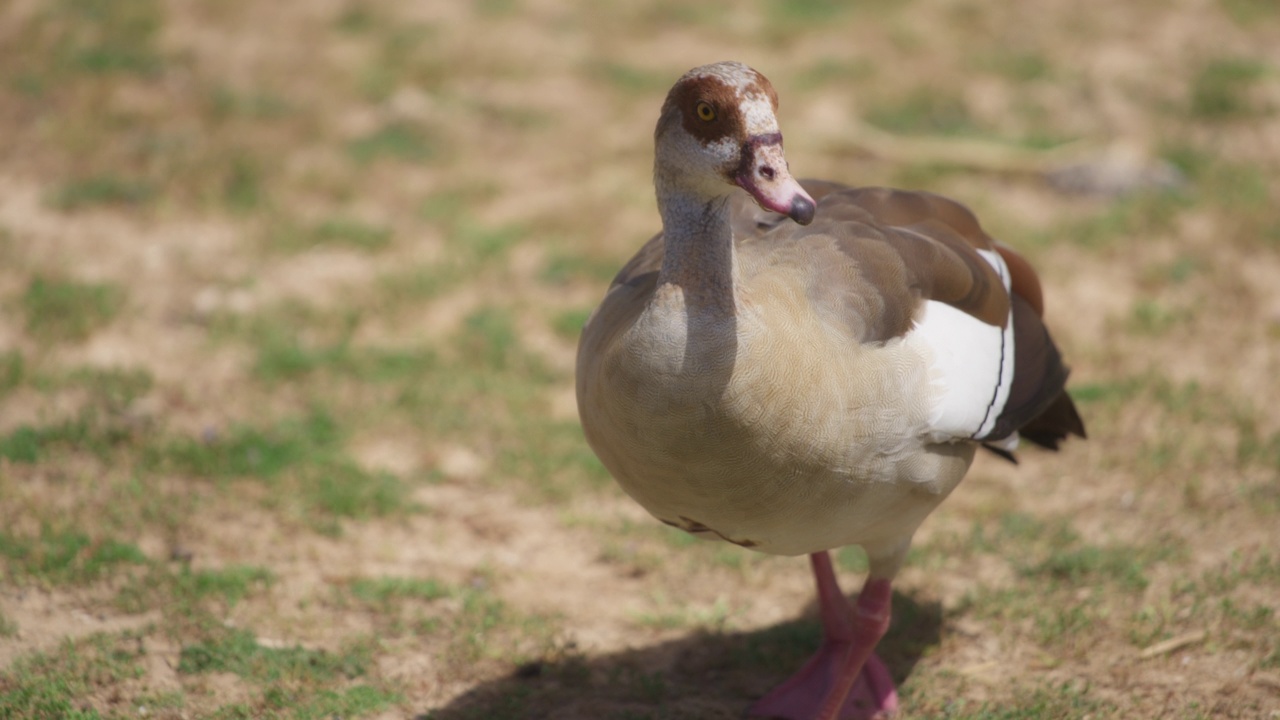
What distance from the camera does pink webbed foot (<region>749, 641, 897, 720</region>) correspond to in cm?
371

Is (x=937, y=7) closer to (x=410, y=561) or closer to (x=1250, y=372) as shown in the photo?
(x=1250, y=372)

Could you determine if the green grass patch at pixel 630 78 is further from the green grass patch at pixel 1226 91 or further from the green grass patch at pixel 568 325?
the green grass patch at pixel 1226 91

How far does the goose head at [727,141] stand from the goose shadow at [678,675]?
1.69m

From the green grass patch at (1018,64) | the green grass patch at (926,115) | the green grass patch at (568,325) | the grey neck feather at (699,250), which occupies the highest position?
the grey neck feather at (699,250)

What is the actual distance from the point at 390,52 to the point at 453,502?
4478mm

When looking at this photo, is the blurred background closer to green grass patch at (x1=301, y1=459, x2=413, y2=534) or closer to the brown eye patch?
green grass patch at (x1=301, y1=459, x2=413, y2=534)

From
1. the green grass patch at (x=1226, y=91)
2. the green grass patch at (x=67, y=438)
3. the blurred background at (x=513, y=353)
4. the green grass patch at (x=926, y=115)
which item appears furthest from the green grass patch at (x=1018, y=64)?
the green grass patch at (x=67, y=438)

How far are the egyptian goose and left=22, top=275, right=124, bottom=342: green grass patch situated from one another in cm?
326

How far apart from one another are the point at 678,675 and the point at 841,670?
0.63 metres

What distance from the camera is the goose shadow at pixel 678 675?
144 inches

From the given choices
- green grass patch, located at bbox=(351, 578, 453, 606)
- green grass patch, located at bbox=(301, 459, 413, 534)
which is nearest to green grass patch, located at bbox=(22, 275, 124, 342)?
green grass patch, located at bbox=(301, 459, 413, 534)

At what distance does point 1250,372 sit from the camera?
5.41 meters

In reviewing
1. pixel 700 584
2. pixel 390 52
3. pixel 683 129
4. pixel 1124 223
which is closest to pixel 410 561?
pixel 700 584

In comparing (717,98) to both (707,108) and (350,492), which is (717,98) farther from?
(350,492)
